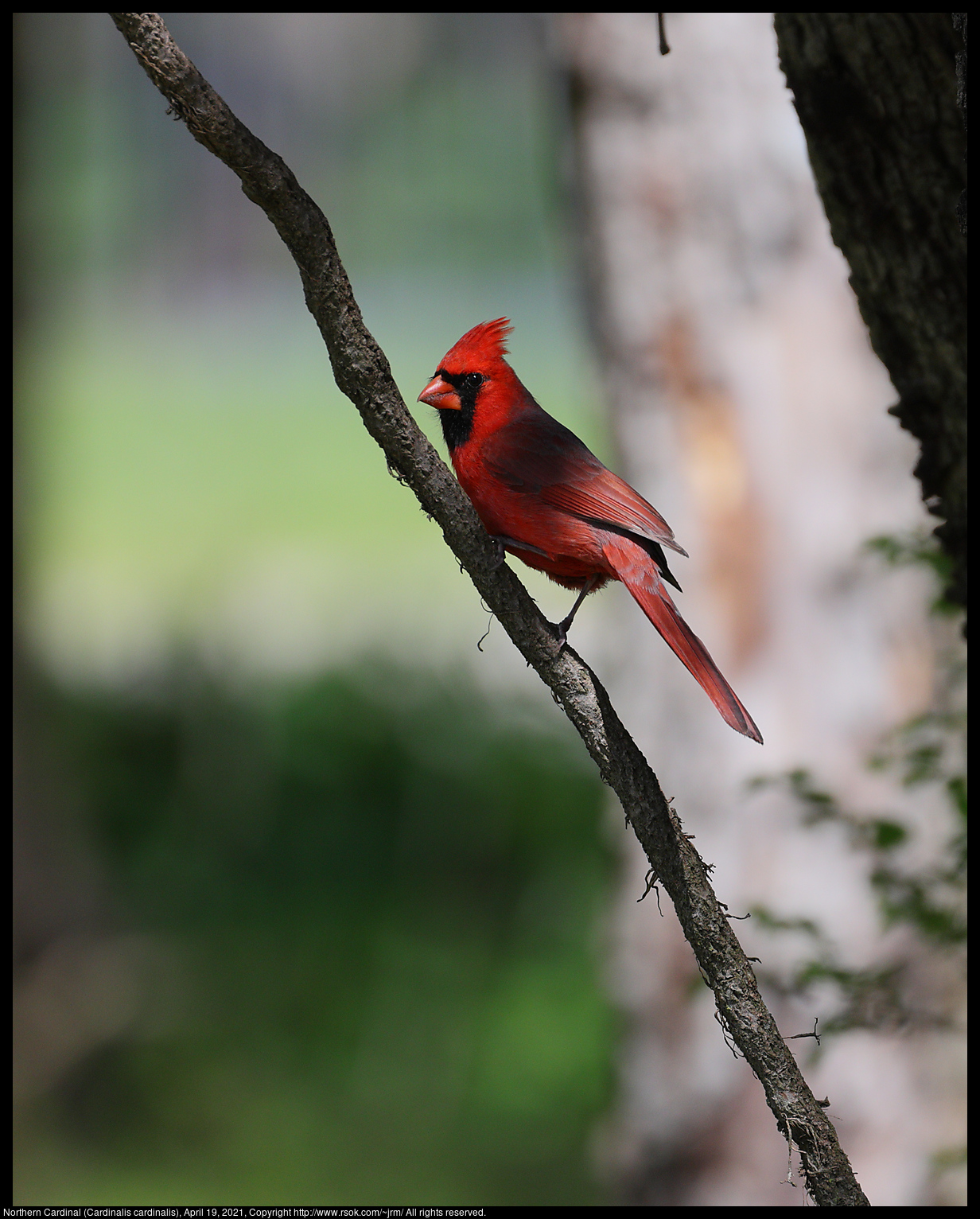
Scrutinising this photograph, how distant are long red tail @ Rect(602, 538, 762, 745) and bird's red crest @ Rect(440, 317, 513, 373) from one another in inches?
17.3

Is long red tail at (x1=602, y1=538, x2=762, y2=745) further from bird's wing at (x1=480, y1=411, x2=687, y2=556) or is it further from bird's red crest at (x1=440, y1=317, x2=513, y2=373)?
bird's red crest at (x1=440, y1=317, x2=513, y2=373)

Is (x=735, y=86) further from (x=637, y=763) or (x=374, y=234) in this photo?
(x=374, y=234)

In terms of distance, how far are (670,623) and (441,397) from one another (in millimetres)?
623

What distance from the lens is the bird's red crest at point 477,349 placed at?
194cm

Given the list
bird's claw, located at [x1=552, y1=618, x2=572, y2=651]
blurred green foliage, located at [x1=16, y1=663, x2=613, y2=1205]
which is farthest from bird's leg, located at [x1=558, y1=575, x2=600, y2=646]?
blurred green foliage, located at [x1=16, y1=663, x2=613, y2=1205]

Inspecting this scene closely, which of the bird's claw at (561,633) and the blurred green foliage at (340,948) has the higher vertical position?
the blurred green foliage at (340,948)

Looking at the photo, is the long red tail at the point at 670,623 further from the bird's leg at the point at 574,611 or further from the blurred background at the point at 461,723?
the blurred background at the point at 461,723

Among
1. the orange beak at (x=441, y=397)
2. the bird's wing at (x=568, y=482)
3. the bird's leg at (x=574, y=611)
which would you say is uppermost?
the orange beak at (x=441, y=397)

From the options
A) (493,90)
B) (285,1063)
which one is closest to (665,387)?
(285,1063)

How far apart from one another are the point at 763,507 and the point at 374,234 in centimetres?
484

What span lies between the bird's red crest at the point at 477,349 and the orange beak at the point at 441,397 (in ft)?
0.11

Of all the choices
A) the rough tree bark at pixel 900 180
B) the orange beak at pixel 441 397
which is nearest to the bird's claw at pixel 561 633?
the orange beak at pixel 441 397

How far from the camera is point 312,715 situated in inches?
221

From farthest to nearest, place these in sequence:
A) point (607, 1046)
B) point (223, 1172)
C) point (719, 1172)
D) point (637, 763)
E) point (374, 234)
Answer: point (374, 234), point (607, 1046), point (223, 1172), point (719, 1172), point (637, 763)
